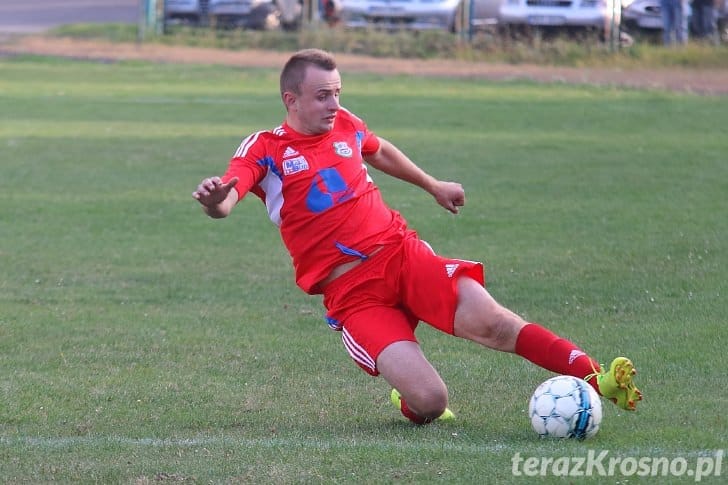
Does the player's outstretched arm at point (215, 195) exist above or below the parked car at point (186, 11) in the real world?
below

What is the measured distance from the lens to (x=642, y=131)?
15.8 metres

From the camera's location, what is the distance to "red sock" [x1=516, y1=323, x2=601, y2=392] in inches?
200

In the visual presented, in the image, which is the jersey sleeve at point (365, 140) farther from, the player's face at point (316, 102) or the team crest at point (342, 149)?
the player's face at point (316, 102)

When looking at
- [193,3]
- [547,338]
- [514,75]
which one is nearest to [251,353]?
[547,338]

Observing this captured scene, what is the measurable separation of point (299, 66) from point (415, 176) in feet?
2.67

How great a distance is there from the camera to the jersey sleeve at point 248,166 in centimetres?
518

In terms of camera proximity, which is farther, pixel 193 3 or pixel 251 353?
pixel 193 3

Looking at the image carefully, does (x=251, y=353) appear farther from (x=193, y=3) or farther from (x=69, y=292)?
(x=193, y=3)

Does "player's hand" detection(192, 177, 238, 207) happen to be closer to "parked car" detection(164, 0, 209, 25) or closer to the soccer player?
the soccer player

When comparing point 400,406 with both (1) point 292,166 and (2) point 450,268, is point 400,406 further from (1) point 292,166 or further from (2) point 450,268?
(1) point 292,166

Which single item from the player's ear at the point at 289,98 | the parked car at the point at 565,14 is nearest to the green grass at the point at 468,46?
the parked car at the point at 565,14

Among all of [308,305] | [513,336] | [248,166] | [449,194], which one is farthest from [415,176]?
[308,305]

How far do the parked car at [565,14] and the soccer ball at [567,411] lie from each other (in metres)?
21.5

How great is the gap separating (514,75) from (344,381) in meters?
18.5
